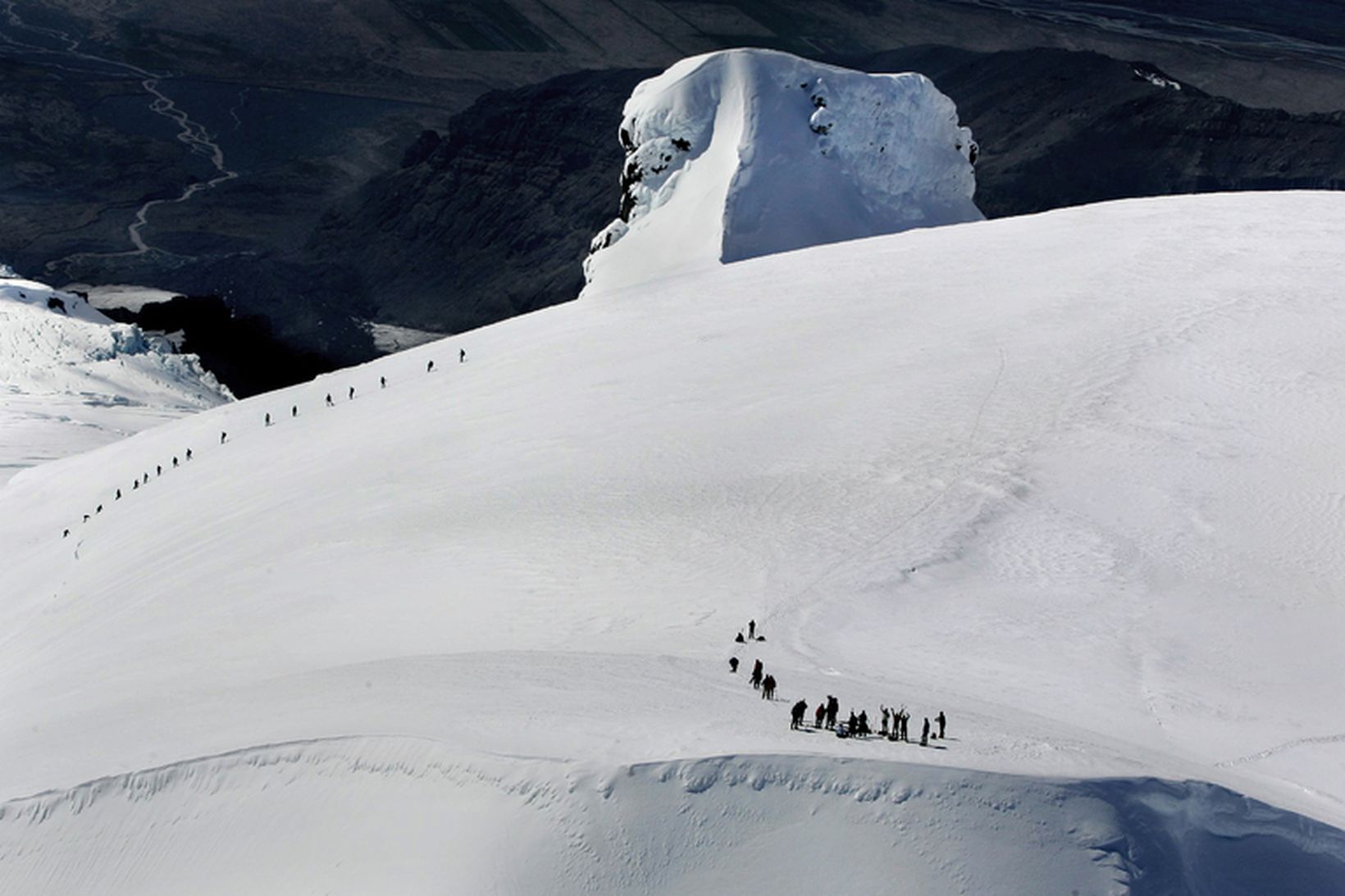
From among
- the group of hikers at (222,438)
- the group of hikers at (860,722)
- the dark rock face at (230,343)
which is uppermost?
the group of hikers at (860,722)

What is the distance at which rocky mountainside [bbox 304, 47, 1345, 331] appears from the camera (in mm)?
172125

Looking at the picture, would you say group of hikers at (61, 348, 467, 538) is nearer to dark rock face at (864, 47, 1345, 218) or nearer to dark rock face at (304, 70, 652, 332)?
dark rock face at (304, 70, 652, 332)

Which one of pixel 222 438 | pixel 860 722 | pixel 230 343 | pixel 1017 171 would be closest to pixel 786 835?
pixel 860 722

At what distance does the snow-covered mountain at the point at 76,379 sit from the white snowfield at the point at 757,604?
24.9m

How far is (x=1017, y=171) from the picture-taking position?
173250 millimetres

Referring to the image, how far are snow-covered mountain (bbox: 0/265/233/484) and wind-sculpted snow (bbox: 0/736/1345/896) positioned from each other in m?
63.6

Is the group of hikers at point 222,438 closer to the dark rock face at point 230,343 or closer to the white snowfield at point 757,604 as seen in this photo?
the white snowfield at point 757,604

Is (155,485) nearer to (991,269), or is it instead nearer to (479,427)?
(479,427)

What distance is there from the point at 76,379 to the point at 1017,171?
10111 cm

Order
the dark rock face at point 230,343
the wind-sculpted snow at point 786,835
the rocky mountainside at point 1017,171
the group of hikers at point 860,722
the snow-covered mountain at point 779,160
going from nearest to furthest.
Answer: the wind-sculpted snow at point 786,835 → the group of hikers at point 860,722 → the snow-covered mountain at point 779,160 → the dark rock face at point 230,343 → the rocky mountainside at point 1017,171

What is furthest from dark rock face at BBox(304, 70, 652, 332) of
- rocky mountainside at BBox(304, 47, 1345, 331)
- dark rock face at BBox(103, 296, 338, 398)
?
dark rock face at BBox(103, 296, 338, 398)

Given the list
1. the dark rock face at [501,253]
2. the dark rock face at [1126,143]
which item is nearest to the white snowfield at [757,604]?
the dark rock face at [1126,143]

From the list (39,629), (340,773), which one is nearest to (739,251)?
(39,629)

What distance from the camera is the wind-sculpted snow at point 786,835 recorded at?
24.1 meters
